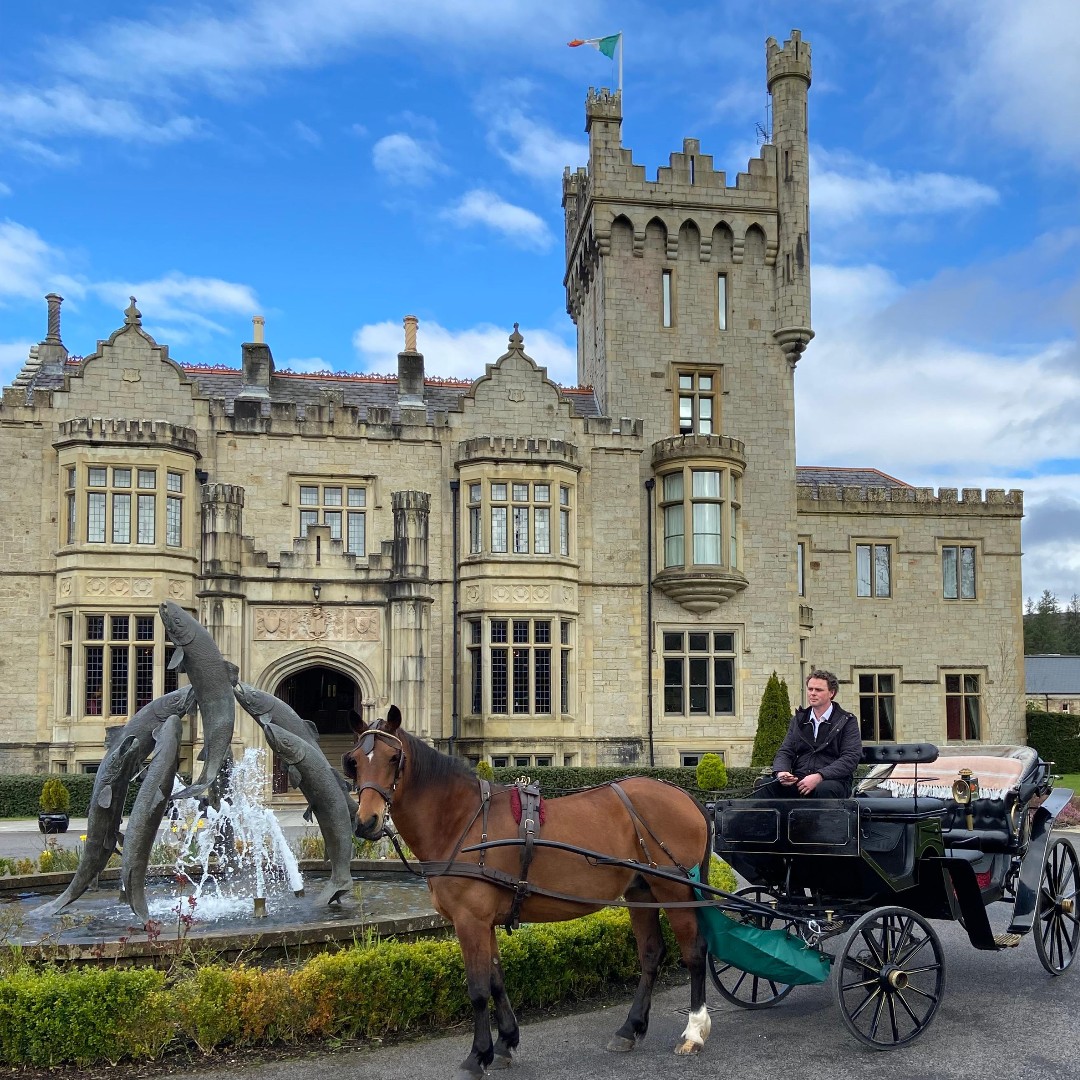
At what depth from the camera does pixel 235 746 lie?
25.2 m

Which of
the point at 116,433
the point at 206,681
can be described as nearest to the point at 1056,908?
the point at 206,681

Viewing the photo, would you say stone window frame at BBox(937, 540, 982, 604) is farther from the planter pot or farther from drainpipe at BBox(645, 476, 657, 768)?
the planter pot

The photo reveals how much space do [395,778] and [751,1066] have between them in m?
3.00

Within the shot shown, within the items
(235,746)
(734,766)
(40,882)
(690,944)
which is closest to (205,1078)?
(690,944)

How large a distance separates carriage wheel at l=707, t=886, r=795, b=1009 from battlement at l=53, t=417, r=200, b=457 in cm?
1959

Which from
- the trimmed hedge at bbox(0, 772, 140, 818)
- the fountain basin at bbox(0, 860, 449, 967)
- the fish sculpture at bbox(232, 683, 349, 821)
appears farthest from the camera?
the trimmed hedge at bbox(0, 772, 140, 818)

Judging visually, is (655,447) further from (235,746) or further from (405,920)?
(405,920)

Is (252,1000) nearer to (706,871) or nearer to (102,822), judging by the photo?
(102,822)

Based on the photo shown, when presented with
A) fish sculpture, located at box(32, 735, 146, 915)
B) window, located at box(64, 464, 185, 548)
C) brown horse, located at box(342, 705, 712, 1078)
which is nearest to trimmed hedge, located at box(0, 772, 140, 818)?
window, located at box(64, 464, 185, 548)

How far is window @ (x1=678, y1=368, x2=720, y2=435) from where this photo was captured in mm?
29578

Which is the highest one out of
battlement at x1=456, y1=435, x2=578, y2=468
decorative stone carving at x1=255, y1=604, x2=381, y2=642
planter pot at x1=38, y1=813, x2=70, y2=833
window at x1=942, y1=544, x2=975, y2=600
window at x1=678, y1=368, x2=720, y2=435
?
window at x1=678, y1=368, x2=720, y2=435

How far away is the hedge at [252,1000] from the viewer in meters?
7.38

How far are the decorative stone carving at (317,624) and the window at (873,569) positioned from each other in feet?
49.4

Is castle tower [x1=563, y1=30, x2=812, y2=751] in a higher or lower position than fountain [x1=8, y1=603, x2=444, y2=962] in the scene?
higher
